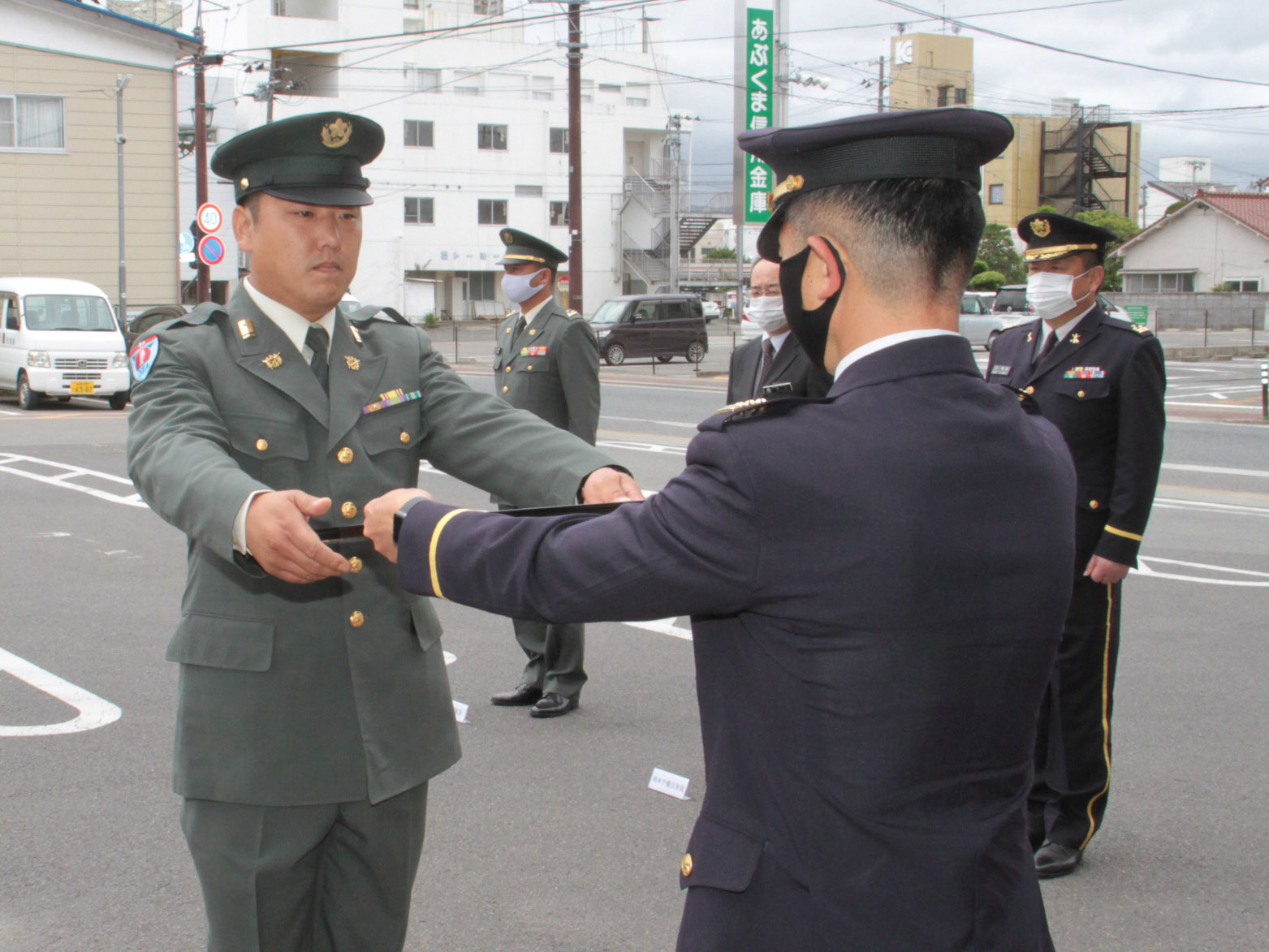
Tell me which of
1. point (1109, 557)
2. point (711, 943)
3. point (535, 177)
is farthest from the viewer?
point (535, 177)

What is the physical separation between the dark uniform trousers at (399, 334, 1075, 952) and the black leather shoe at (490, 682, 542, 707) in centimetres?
418

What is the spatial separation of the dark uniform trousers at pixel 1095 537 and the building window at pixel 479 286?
54845 millimetres

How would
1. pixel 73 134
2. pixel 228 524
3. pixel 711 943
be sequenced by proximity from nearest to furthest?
pixel 711 943
pixel 228 524
pixel 73 134

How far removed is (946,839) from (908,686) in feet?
0.74

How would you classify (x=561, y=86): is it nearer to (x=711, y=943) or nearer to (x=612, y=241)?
(x=612, y=241)

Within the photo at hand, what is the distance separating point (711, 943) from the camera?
67.6 inches

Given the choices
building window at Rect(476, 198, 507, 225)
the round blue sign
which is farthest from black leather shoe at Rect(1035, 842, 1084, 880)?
building window at Rect(476, 198, 507, 225)

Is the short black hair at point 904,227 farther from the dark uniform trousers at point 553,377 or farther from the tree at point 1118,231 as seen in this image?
the tree at point 1118,231

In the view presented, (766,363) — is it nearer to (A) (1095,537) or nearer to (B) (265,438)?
(A) (1095,537)

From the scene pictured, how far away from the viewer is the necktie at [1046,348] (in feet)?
14.4

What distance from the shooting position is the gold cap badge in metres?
2.52

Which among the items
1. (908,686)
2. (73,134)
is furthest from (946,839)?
(73,134)

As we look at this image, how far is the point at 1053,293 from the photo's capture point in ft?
14.4

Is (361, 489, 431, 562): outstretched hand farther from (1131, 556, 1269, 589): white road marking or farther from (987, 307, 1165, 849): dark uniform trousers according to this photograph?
(1131, 556, 1269, 589): white road marking
